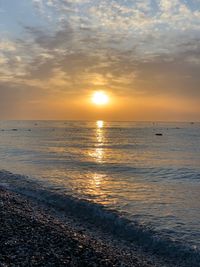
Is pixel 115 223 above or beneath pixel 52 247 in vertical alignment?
beneath

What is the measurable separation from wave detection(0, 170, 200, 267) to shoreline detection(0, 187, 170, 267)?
3.81 feet

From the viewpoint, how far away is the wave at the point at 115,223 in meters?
16.2

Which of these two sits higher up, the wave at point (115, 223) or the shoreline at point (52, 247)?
the shoreline at point (52, 247)

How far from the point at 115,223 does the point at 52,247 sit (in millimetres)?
8021

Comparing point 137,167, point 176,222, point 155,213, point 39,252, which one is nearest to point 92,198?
point 155,213

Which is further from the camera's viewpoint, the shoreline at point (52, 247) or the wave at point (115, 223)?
the wave at point (115, 223)

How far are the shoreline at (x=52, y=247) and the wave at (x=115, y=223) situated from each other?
3.81 ft

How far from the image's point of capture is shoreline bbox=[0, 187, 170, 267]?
1192 cm

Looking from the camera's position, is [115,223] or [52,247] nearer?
[52,247]

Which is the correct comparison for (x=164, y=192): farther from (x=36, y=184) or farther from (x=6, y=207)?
(x=6, y=207)

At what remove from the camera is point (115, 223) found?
20.6 meters

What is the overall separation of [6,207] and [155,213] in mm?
9980

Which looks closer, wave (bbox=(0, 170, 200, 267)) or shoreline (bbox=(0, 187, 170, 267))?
shoreline (bbox=(0, 187, 170, 267))

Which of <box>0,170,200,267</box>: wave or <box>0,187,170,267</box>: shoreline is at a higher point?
<box>0,187,170,267</box>: shoreline
